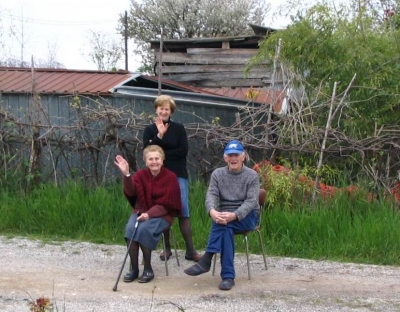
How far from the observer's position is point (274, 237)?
812 cm

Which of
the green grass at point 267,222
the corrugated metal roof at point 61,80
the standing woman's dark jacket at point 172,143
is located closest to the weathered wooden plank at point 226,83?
the corrugated metal roof at point 61,80

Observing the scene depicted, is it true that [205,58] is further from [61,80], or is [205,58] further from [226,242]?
[226,242]

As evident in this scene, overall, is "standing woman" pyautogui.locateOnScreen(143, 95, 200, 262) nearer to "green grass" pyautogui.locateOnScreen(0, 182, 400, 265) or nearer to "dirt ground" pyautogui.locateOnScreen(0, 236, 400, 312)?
"dirt ground" pyautogui.locateOnScreen(0, 236, 400, 312)

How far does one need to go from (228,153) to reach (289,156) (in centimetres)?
271

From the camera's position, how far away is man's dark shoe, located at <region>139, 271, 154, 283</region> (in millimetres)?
6684

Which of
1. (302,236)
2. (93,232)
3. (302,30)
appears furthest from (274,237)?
(302,30)

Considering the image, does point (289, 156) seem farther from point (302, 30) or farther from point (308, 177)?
point (302, 30)

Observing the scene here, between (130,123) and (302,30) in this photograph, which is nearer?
(130,123)

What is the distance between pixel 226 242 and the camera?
655 cm

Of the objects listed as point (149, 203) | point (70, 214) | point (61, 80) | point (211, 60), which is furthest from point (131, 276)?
point (211, 60)

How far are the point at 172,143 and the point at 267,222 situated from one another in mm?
1716

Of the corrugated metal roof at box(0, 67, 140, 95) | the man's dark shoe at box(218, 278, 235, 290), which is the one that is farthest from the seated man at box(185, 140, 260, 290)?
the corrugated metal roof at box(0, 67, 140, 95)

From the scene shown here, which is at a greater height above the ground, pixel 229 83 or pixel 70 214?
pixel 229 83

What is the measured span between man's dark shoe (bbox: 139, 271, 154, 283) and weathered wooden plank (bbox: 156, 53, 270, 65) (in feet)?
33.0
